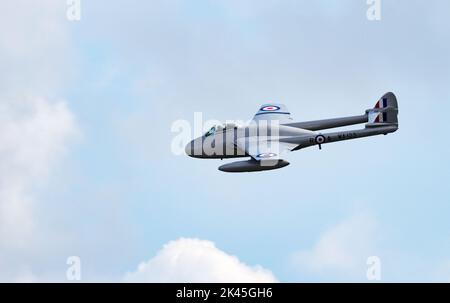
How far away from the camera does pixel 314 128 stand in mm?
78875

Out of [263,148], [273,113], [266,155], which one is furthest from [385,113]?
[266,155]

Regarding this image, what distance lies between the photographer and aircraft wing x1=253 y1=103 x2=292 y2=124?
81.9 metres

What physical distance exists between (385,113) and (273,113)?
388 inches

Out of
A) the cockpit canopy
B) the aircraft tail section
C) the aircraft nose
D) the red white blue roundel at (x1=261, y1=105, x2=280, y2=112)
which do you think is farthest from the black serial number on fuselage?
the aircraft nose

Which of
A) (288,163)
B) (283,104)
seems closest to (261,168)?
(288,163)

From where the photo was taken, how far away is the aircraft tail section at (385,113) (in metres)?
78.0

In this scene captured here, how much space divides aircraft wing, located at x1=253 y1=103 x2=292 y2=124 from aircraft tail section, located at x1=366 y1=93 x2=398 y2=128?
7253mm

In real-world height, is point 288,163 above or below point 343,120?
below

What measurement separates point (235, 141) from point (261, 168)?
17.3ft

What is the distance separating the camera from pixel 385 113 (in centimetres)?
7812

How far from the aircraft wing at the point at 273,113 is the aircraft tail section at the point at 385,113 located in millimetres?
7253
